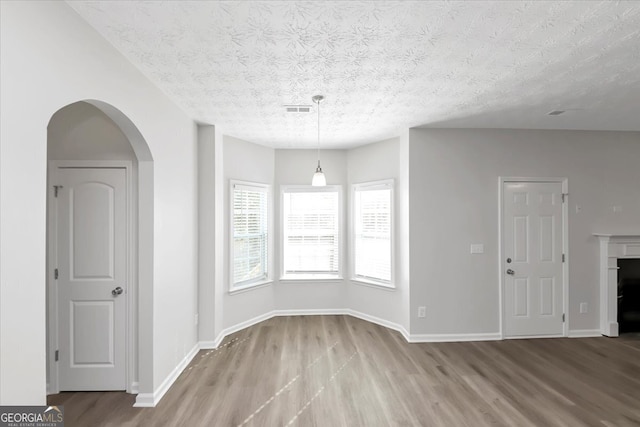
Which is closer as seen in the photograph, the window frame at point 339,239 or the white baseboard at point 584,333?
the white baseboard at point 584,333

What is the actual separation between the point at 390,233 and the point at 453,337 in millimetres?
1624

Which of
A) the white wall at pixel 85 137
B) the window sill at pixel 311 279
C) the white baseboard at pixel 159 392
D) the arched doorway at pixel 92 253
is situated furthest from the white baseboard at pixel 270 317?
the white wall at pixel 85 137

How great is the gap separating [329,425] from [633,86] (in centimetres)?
402

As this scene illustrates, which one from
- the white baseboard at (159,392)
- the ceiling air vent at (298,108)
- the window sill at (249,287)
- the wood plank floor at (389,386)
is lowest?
the wood plank floor at (389,386)

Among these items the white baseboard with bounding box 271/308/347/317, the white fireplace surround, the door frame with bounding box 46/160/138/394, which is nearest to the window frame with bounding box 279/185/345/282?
the white baseboard with bounding box 271/308/347/317

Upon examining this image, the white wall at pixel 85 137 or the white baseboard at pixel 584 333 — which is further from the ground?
the white wall at pixel 85 137

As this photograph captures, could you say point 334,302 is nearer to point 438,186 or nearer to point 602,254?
point 438,186

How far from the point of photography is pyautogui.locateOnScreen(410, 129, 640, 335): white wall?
13.5ft

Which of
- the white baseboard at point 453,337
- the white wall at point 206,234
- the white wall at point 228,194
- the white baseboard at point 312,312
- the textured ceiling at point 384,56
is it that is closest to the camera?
the textured ceiling at point 384,56

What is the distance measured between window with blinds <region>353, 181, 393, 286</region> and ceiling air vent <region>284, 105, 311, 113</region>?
1.87 metres

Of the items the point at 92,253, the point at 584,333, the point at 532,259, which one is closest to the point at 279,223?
the point at 92,253

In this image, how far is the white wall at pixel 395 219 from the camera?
172 inches

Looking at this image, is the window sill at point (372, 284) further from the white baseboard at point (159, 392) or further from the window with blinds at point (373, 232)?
the white baseboard at point (159, 392)

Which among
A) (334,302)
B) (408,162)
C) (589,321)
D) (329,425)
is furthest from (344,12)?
(589,321)
